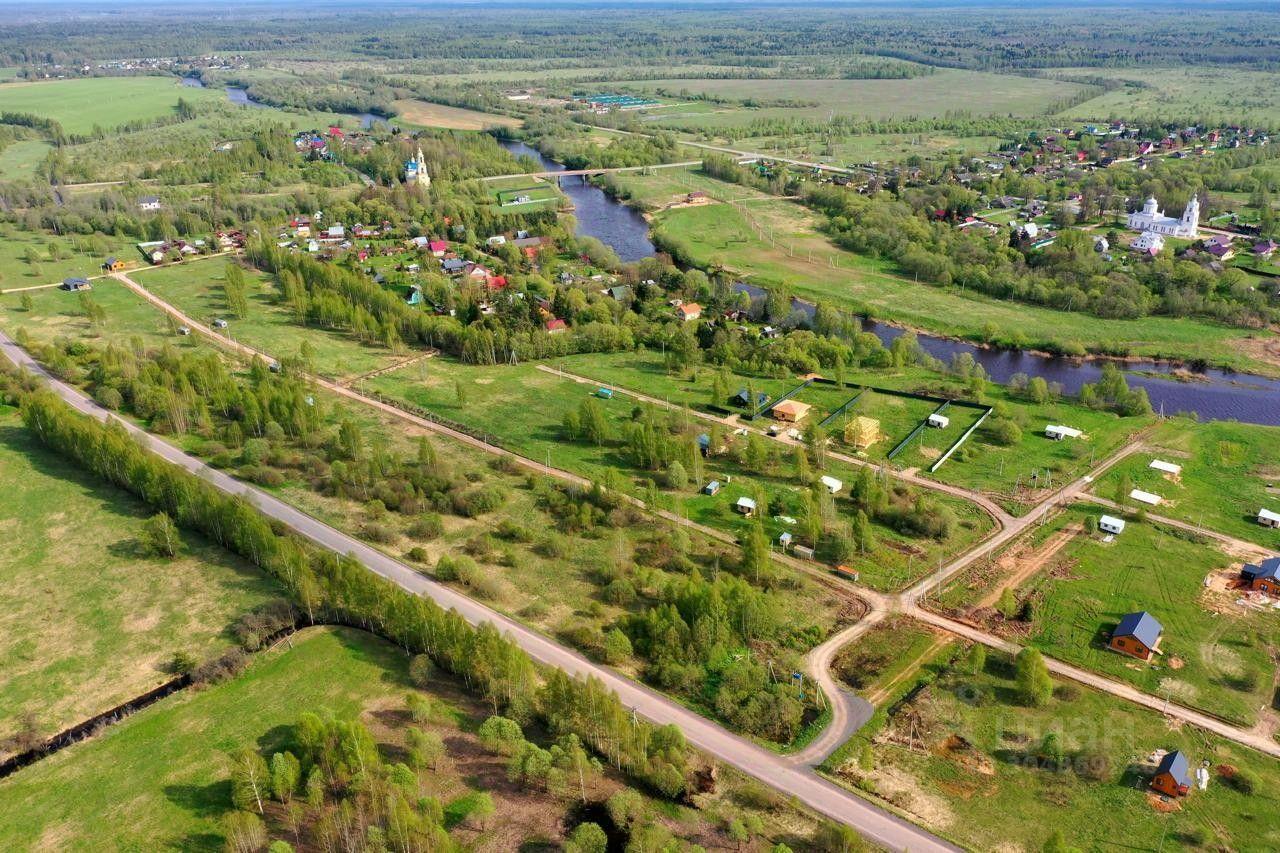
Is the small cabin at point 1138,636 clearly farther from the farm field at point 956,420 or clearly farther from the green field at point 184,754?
the green field at point 184,754

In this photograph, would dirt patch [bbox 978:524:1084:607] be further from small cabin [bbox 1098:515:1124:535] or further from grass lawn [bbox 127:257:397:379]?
grass lawn [bbox 127:257:397:379]

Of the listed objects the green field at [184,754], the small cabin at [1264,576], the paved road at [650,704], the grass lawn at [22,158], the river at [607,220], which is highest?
the grass lawn at [22,158]

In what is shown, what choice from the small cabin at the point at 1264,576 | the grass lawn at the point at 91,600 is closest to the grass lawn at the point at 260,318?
the grass lawn at the point at 91,600

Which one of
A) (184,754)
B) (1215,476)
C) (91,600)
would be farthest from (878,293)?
(184,754)

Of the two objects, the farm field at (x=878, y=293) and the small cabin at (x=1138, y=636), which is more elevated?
the farm field at (x=878, y=293)

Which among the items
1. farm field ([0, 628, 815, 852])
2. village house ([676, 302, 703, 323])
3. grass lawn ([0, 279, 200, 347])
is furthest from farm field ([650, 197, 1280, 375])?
farm field ([0, 628, 815, 852])

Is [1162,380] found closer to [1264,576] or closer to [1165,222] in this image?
[1264,576]

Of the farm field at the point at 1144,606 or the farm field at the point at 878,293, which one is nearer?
the farm field at the point at 1144,606

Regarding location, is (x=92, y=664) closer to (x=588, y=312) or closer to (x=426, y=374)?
(x=426, y=374)

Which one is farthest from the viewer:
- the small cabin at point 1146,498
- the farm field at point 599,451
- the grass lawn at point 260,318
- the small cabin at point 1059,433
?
the grass lawn at point 260,318
